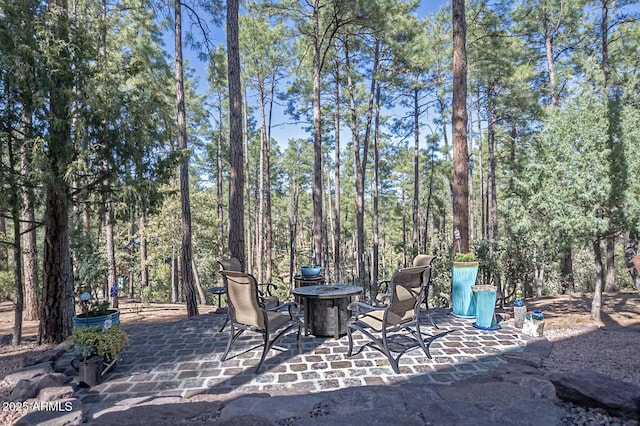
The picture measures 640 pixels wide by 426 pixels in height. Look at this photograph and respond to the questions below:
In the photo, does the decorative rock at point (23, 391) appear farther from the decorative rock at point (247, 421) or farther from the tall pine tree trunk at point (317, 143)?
the tall pine tree trunk at point (317, 143)

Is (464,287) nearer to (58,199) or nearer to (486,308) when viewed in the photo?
(486,308)

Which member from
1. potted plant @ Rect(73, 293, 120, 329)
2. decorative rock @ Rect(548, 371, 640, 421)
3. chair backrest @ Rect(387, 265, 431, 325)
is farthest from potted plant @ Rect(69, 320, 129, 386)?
decorative rock @ Rect(548, 371, 640, 421)

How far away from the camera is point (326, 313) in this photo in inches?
159

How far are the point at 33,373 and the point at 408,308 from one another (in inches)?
142

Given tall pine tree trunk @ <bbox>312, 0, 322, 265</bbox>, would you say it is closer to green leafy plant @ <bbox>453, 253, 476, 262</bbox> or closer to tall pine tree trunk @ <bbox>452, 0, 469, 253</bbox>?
tall pine tree trunk @ <bbox>452, 0, 469, 253</bbox>

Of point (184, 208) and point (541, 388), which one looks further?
point (184, 208)

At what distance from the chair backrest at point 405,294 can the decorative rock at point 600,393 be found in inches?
50.2

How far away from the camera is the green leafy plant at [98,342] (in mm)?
2979

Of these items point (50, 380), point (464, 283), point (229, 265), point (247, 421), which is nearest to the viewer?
point (247, 421)

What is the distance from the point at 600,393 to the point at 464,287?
3.00 m

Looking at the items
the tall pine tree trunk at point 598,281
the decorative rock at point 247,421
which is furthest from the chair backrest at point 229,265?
the tall pine tree trunk at point 598,281

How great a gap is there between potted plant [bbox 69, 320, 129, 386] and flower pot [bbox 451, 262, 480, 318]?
450 cm

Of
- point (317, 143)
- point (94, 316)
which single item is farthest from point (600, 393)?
point (317, 143)

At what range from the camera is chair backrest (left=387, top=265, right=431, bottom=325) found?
3.15 meters
